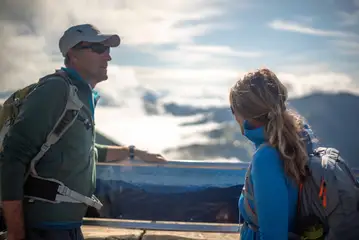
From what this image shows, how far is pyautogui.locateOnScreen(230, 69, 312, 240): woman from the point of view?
1631 millimetres

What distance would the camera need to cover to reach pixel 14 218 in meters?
1.87

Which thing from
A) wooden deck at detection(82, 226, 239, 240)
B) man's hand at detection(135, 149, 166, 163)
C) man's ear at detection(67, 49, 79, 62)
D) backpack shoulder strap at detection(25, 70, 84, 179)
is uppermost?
man's ear at detection(67, 49, 79, 62)

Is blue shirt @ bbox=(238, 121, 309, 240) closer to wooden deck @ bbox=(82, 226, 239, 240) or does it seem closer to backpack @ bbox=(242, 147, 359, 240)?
backpack @ bbox=(242, 147, 359, 240)

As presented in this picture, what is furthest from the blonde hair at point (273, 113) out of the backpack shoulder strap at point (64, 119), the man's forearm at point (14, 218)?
the man's forearm at point (14, 218)

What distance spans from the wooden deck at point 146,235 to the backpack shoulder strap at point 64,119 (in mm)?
1329

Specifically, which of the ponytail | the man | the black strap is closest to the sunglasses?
the man

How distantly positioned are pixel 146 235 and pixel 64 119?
4.94 feet

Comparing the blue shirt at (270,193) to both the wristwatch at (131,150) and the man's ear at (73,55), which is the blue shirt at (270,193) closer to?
the man's ear at (73,55)

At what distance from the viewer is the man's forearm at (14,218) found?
1.86 metres

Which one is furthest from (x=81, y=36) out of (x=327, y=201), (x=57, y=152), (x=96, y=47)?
(x=327, y=201)

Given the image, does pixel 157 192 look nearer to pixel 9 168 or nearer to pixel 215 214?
pixel 215 214

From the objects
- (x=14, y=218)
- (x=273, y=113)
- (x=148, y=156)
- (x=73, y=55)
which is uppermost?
(x=73, y=55)

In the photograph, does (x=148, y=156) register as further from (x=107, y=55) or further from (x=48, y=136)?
(x=48, y=136)

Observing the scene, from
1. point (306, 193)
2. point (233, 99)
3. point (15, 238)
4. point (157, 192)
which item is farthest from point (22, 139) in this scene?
point (157, 192)
